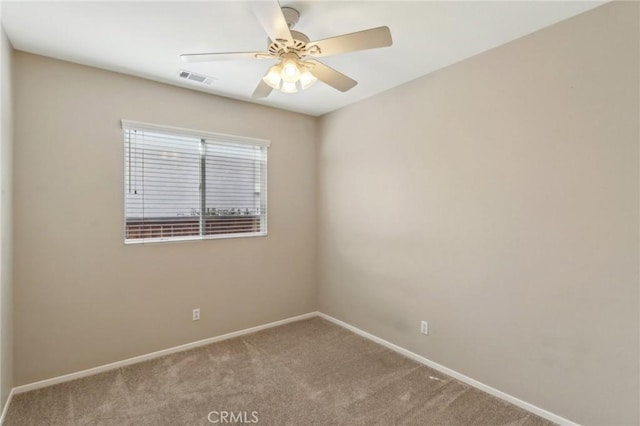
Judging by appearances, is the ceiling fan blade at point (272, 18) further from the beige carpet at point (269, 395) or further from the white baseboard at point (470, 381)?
the white baseboard at point (470, 381)

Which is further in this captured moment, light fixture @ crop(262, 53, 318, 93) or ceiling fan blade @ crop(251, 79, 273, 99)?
ceiling fan blade @ crop(251, 79, 273, 99)

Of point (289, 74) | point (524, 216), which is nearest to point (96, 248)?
point (289, 74)

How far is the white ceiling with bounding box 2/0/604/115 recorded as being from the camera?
6.09 ft

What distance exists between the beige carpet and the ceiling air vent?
2.58m

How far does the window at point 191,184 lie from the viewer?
287 centimetres

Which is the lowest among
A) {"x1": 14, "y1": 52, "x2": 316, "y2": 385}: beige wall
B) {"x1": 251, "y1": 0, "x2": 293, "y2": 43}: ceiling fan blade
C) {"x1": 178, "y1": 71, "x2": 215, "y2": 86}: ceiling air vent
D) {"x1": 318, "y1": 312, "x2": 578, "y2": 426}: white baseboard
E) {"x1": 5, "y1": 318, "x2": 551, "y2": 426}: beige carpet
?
{"x1": 5, "y1": 318, "x2": 551, "y2": 426}: beige carpet

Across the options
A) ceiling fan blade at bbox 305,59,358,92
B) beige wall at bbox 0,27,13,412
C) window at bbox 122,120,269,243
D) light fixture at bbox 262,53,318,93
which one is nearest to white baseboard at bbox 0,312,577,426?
beige wall at bbox 0,27,13,412

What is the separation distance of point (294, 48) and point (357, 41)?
37 cm

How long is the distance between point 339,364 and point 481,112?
7.96 ft

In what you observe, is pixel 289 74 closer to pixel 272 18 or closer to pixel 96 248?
pixel 272 18

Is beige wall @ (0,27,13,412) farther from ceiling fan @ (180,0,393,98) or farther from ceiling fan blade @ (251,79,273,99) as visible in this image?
ceiling fan blade @ (251,79,273,99)

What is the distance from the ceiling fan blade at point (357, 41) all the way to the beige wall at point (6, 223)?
208cm

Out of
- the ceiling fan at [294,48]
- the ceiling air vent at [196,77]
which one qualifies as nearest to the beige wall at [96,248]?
the ceiling air vent at [196,77]

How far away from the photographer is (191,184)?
10.4ft
